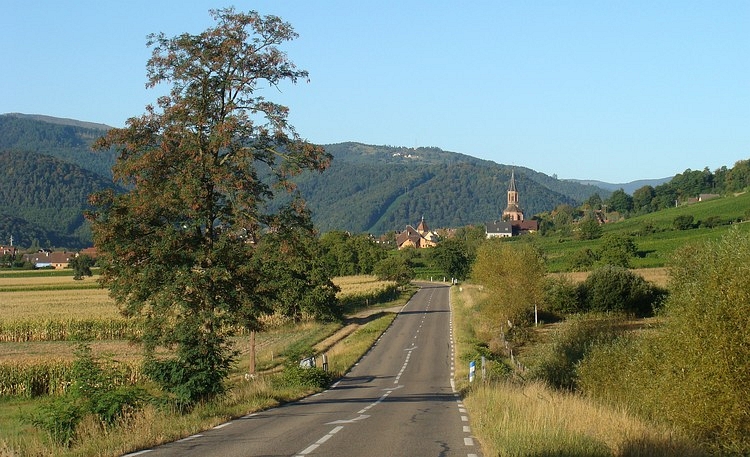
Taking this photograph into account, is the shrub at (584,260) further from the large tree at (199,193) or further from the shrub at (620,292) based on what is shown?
the large tree at (199,193)

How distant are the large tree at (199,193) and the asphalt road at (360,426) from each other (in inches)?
133

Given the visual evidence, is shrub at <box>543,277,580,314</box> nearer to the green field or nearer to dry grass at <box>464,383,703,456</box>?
the green field

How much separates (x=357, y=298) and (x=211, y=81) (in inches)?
2661

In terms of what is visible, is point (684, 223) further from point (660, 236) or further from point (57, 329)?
point (57, 329)

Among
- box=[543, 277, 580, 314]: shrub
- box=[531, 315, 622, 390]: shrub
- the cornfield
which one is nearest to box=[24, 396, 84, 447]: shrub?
box=[531, 315, 622, 390]: shrub

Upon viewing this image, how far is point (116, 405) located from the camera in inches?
609

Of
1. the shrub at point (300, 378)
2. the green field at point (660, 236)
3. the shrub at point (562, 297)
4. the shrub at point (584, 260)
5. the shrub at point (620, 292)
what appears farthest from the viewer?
the shrub at point (584, 260)

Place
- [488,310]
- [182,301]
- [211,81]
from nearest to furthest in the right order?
[182,301] < [211,81] < [488,310]

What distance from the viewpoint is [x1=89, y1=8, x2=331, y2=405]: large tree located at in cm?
2123

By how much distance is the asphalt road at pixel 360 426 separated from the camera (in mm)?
12656

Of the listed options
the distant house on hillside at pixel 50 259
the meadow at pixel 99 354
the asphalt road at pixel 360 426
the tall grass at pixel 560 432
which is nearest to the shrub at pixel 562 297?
the meadow at pixel 99 354

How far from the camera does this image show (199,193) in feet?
69.5

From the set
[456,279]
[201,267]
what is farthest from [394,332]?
[456,279]

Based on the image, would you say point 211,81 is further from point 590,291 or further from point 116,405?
point 590,291
